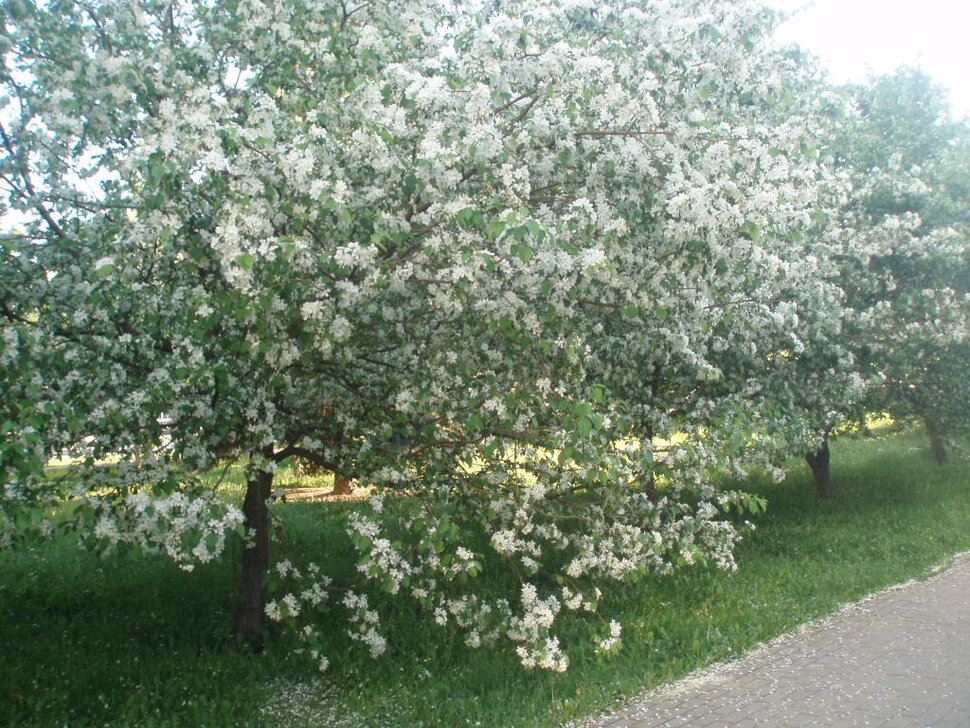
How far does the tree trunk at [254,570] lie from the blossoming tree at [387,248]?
27 cm

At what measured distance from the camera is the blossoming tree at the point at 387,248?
5.16 meters

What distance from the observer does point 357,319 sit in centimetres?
598

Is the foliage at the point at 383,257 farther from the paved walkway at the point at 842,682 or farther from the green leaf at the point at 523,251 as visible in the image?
the paved walkway at the point at 842,682

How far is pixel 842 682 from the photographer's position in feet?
20.5

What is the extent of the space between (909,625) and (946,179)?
7.68 m

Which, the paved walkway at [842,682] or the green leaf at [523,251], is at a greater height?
the green leaf at [523,251]

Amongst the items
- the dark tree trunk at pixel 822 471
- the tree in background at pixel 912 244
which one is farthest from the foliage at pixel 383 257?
the dark tree trunk at pixel 822 471

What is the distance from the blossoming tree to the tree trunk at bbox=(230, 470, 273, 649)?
0.87 feet

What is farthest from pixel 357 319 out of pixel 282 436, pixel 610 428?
pixel 610 428

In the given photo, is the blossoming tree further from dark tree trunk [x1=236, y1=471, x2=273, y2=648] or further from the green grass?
the green grass

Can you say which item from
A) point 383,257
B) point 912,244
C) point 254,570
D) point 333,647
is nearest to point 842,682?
point 333,647

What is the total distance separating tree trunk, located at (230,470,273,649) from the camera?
23.8ft

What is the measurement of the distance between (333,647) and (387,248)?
3665mm

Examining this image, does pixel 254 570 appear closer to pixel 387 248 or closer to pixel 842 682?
pixel 387 248
